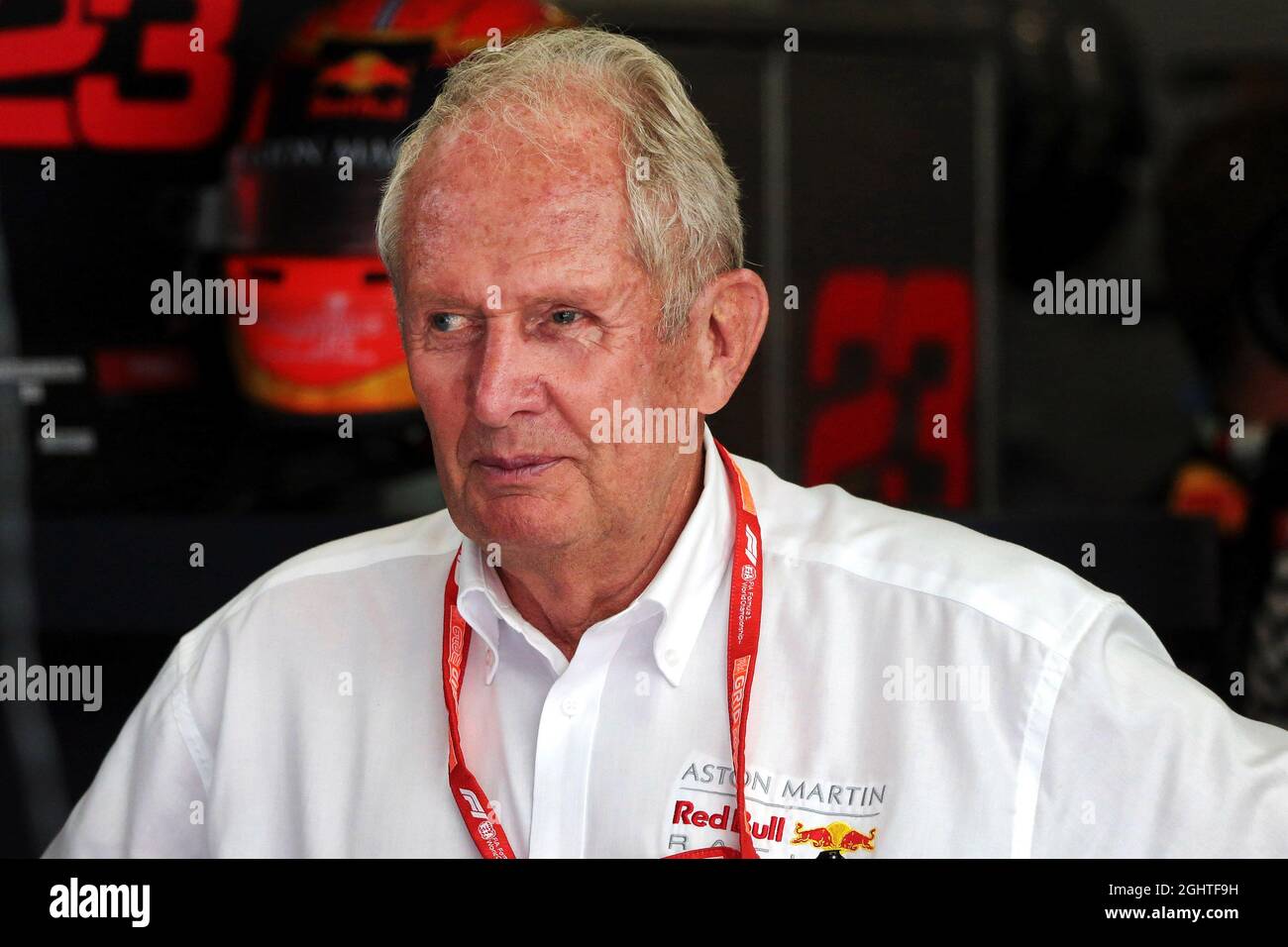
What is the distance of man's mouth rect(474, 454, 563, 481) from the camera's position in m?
1.29

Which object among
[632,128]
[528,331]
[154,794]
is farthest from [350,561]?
[632,128]

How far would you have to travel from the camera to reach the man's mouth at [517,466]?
129 centimetres

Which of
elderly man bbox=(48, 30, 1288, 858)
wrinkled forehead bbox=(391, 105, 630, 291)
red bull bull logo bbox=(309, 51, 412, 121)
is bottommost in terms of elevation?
elderly man bbox=(48, 30, 1288, 858)

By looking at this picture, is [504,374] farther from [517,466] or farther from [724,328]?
[724,328]

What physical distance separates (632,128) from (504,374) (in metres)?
0.25

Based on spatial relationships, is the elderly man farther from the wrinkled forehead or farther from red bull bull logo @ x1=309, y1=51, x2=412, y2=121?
red bull bull logo @ x1=309, y1=51, x2=412, y2=121

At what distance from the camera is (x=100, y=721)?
7.79 ft

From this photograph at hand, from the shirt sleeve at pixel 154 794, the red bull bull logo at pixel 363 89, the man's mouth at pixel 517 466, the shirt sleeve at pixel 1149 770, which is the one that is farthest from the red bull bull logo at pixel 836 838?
the red bull bull logo at pixel 363 89

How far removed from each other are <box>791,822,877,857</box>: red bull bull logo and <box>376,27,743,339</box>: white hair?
0.46 m

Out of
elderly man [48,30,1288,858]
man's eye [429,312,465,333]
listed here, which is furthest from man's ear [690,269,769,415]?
man's eye [429,312,465,333]

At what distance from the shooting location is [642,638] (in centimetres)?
138

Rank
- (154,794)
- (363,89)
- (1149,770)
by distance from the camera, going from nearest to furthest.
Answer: (1149,770)
(154,794)
(363,89)
